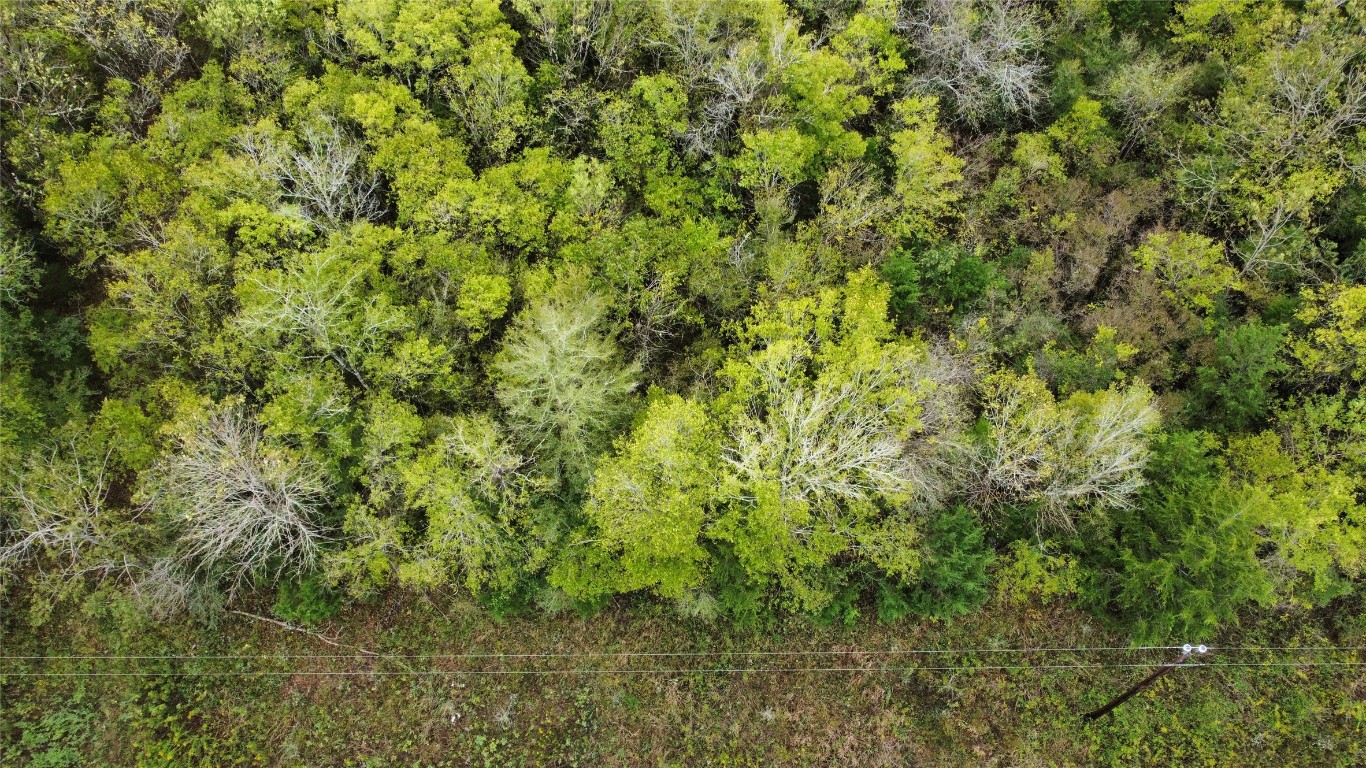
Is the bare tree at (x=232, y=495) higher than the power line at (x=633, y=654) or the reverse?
higher

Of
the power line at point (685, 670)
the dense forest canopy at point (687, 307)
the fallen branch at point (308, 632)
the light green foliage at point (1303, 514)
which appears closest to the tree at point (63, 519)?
the dense forest canopy at point (687, 307)

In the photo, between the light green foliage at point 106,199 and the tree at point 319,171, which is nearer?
the tree at point 319,171

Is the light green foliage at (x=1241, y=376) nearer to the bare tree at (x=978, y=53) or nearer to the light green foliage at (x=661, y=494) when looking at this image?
the bare tree at (x=978, y=53)

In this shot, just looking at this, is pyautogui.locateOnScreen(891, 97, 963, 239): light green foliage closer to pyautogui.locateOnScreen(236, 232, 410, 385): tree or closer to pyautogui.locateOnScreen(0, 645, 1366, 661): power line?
pyautogui.locateOnScreen(0, 645, 1366, 661): power line

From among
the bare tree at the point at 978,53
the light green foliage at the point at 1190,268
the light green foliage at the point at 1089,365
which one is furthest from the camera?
the bare tree at the point at 978,53

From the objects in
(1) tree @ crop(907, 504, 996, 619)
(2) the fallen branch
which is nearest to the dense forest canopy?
(1) tree @ crop(907, 504, 996, 619)

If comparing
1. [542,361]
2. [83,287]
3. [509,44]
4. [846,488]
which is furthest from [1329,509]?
[83,287]
